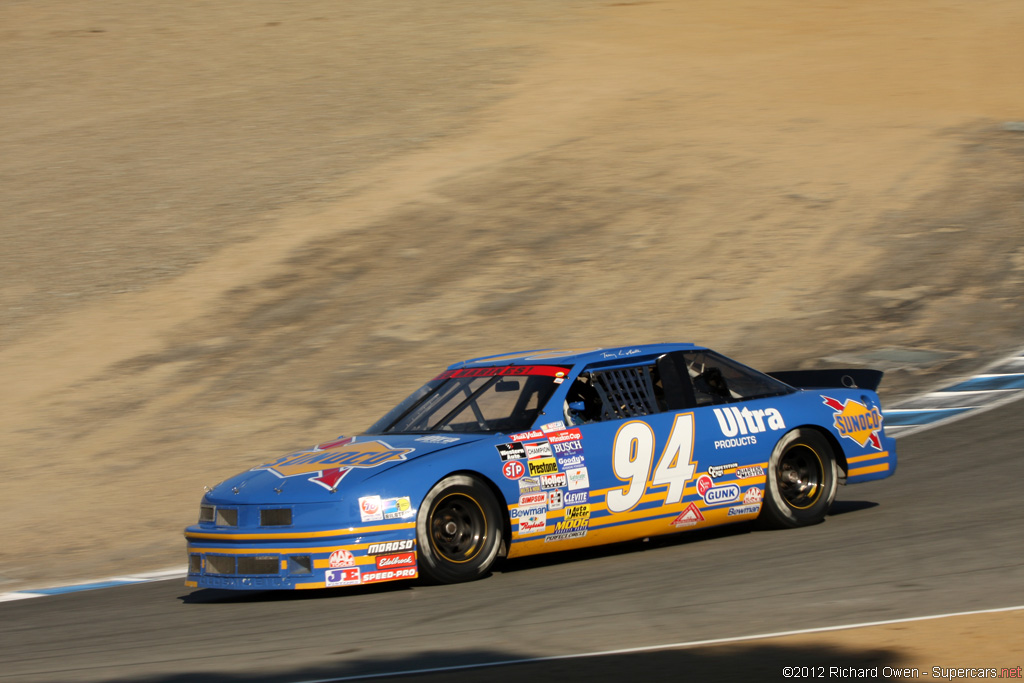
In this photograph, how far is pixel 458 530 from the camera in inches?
320

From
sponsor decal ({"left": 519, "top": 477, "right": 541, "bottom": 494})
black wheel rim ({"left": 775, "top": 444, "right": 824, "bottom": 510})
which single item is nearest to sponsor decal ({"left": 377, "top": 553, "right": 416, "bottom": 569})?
sponsor decal ({"left": 519, "top": 477, "right": 541, "bottom": 494})

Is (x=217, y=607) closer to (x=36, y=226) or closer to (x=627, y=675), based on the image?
(x=627, y=675)

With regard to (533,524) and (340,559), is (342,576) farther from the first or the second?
(533,524)

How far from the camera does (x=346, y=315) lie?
18.7 metres

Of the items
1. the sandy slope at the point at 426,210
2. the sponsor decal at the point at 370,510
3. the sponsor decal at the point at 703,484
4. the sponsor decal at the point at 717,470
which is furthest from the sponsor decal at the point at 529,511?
the sandy slope at the point at 426,210

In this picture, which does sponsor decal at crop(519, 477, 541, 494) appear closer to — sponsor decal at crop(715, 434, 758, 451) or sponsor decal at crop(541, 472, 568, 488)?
sponsor decal at crop(541, 472, 568, 488)

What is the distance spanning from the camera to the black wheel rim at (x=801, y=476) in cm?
952

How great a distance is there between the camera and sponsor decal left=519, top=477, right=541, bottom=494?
827 cm

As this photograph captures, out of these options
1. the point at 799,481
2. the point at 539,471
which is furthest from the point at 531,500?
the point at 799,481

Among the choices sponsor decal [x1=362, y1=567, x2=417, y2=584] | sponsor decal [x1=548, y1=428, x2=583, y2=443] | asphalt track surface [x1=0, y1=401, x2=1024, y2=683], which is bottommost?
asphalt track surface [x1=0, y1=401, x2=1024, y2=683]

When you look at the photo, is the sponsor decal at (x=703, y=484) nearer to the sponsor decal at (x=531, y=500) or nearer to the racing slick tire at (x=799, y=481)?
Answer: the racing slick tire at (x=799, y=481)

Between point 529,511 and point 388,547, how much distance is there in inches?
39.6

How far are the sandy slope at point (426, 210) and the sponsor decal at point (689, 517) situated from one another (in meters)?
4.14

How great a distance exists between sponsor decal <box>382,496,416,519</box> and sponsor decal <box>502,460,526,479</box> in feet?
2.33
